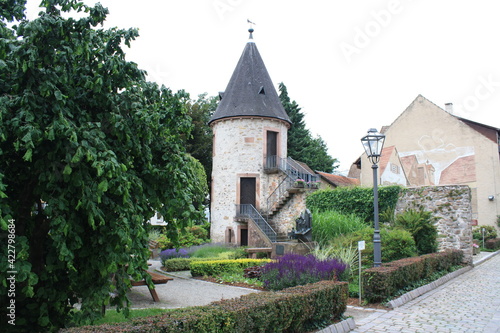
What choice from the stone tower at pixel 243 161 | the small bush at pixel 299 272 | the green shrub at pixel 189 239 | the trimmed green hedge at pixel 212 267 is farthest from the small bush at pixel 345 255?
the stone tower at pixel 243 161

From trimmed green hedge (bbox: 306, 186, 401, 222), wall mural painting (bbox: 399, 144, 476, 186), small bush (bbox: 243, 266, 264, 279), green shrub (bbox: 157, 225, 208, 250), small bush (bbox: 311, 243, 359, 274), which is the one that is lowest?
small bush (bbox: 243, 266, 264, 279)

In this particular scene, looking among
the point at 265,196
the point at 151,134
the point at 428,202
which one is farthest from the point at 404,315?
the point at 265,196

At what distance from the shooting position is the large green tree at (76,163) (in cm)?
Answer: 398

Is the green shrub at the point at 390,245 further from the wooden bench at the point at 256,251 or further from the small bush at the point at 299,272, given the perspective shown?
the wooden bench at the point at 256,251

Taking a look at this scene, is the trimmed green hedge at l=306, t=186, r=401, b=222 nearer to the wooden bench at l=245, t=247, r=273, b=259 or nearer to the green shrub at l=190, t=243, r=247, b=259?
the wooden bench at l=245, t=247, r=273, b=259

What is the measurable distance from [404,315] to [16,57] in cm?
751

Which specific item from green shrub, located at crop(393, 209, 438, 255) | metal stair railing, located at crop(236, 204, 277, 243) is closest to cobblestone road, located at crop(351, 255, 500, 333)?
green shrub, located at crop(393, 209, 438, 255)

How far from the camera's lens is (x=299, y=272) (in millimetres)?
9297

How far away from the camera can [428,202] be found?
1608cm

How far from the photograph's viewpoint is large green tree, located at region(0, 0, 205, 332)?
3.98m

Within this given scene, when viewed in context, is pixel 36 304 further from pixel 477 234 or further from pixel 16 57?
pixel 477 234

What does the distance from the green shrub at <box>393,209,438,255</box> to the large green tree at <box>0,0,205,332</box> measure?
11041 mm

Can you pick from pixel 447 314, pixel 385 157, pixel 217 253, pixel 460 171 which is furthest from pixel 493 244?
pixel 447 314

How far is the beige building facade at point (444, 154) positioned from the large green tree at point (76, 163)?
25.1 metres
